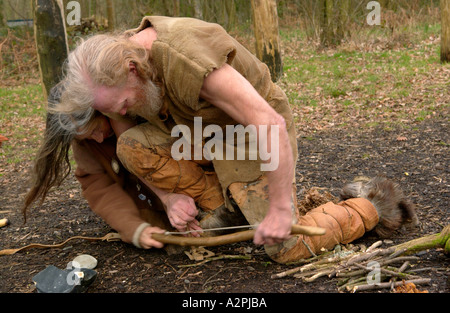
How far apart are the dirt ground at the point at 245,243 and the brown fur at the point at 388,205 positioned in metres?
0.08

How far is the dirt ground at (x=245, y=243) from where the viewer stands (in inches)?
102

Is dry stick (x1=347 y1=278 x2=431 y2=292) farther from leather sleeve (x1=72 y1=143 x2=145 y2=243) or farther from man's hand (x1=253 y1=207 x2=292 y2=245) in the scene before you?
leather sleeve (x1=72 y1=143 x2=145 y2=243)

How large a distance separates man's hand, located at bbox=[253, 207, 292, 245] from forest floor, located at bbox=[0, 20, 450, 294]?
0.41 meters

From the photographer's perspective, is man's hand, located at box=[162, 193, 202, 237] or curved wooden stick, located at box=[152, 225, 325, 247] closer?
curved wooden stick, located at box=[152, 225, 325, 247]

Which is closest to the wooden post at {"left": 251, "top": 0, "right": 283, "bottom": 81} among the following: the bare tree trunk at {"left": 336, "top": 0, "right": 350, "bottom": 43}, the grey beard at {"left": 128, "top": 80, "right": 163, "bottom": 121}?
the bare tree trunk at {"left": 336, "top": 0, "right": 350, "bottom": 43}

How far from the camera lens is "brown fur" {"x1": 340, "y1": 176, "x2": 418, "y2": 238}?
2945mm

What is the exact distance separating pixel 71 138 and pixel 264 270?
1460mm

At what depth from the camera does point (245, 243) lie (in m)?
3.08

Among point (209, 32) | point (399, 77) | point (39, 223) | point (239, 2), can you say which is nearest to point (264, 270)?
point (209, 32)

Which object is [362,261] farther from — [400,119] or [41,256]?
[400,119]

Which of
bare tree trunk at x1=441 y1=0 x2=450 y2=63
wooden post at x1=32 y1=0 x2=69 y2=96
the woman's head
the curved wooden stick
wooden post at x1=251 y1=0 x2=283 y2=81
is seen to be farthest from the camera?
wooden post at x1=251 y1=0 x2=283 y2=81

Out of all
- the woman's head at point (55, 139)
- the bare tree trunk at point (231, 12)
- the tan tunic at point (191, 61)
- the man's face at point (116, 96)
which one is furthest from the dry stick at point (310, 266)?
the bare tree trunk at point (231, 12)

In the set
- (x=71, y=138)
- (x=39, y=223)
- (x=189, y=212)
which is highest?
(x=71, y=138)

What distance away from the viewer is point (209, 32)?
7.92ft
